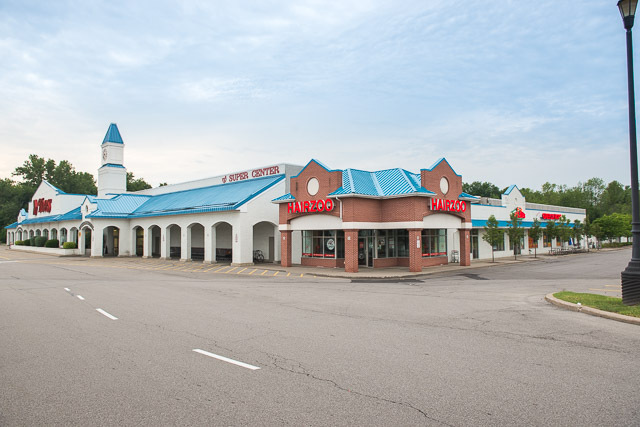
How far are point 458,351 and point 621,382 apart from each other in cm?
237

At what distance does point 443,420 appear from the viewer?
454 cm

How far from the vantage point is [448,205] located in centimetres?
2764

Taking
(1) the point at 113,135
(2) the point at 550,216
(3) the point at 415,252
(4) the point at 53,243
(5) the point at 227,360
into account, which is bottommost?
(5) the point at 227,360

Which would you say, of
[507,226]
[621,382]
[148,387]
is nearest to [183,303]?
[148,387]

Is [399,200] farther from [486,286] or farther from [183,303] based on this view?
[183,303]

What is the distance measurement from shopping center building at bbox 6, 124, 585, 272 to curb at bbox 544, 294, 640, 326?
42.5 ft

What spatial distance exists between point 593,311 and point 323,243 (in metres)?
19.9

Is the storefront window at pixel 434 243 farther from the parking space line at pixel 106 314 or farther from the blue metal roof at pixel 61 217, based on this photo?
the blue metal roof at pixel 61 217

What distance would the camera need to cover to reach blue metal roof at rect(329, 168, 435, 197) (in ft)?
84.5

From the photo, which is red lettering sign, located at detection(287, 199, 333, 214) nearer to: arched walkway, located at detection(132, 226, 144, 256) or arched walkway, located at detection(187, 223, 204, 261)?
arched walkway, located at detection(187, 223, 204, 261)

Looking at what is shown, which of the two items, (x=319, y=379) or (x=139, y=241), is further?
(x=139, y=241)

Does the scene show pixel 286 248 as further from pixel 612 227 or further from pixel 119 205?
pixel 612 227

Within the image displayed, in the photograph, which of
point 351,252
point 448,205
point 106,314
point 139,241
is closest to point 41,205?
point 139,241

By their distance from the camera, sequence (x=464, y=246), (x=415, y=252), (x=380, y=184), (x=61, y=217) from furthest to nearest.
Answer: (x=61, y=217) < (x=464, y=246) < (x=380, y=184) < (x=415, y=252)
